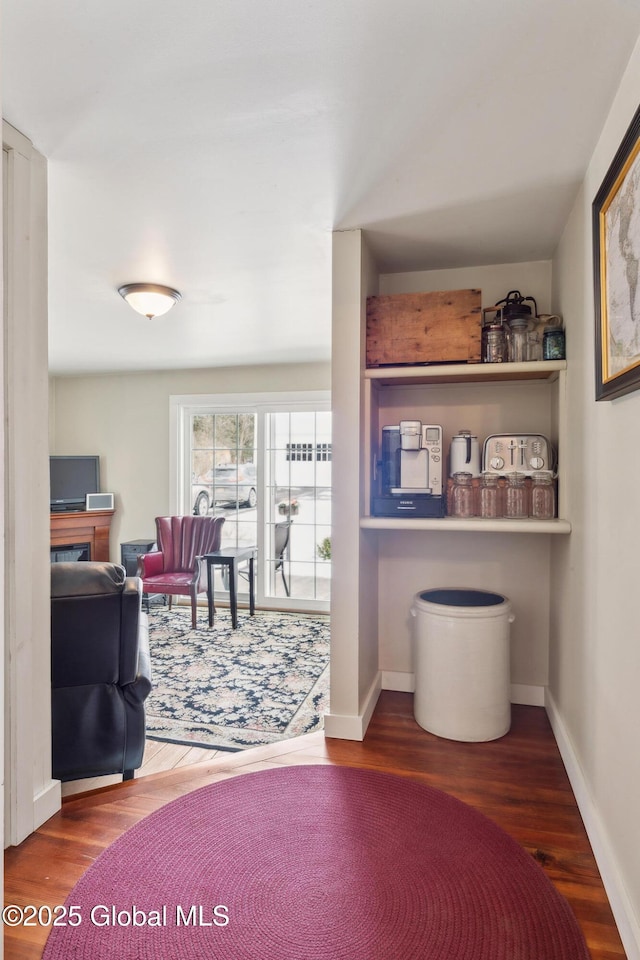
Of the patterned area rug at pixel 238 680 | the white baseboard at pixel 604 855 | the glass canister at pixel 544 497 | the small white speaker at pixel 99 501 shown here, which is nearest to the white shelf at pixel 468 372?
the glass canister at pixel 544 497

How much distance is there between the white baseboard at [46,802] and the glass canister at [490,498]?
197 centimetres

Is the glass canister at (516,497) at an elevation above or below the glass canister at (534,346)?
below

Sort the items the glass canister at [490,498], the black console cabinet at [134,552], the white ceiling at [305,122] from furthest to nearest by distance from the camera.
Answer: the black console cabinet at [134,552] < the glass canister at [490,498] < the white ceiling at [305,122]

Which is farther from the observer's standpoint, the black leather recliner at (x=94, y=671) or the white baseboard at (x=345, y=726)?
the white baseboard at (x=345, y=726)

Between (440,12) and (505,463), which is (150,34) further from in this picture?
(505,463)

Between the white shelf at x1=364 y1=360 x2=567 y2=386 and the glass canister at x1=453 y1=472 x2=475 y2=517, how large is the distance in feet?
1.51

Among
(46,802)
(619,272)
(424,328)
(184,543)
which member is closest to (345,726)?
(46,802)

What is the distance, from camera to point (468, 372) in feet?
8.23

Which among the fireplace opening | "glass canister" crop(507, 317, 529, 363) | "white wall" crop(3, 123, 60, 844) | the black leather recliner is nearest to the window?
the fireplace opening

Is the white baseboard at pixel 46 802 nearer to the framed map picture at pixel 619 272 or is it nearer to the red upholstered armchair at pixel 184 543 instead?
the framed map picture at pixel 619 272

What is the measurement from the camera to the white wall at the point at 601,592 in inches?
56.1

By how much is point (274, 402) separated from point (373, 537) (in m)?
2.96

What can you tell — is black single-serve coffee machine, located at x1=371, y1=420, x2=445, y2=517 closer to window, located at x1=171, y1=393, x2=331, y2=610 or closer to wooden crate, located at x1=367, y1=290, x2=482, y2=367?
wooden crate, located at x1=367, y1=290, x2=482, y2=367

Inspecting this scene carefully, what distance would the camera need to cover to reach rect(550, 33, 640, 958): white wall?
1425 mm
